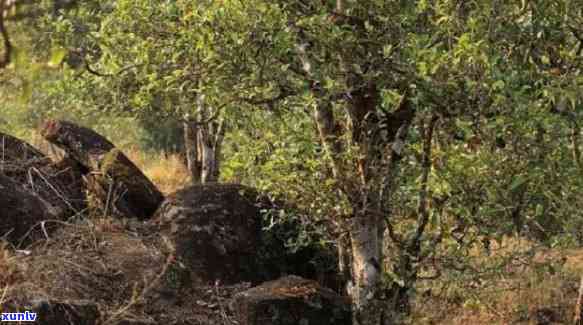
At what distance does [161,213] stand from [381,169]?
298 cm

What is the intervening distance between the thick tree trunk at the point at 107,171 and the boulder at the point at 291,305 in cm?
217

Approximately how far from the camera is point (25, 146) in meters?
9.98

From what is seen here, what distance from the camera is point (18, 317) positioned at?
5852 millimetres

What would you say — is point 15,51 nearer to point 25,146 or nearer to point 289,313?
point 289,313

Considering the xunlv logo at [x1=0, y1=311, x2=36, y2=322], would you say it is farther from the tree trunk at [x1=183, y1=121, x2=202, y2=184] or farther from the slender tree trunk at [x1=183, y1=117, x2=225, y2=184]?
the tree trunk at [x1=183, y1=121, x2=202, y2=184]

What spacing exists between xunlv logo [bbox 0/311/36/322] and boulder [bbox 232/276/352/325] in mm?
2021

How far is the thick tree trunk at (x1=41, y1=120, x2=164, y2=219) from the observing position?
9.25 metres

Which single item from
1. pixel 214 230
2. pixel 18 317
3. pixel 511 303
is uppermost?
pixel 214 230

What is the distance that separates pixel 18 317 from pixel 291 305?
2.45 m

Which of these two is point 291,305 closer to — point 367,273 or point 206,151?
point 367,273

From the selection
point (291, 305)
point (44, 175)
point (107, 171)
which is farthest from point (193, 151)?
point (291, 305)

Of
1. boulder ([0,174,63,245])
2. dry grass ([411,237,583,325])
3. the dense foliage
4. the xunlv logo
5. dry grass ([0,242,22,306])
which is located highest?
the dense foliage

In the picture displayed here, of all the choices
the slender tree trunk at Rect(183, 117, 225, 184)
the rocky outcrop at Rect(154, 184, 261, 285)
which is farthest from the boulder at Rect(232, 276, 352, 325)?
the slender tree trunk at Rect(183, 117, 225, 184)

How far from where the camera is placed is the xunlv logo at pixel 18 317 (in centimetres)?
580
